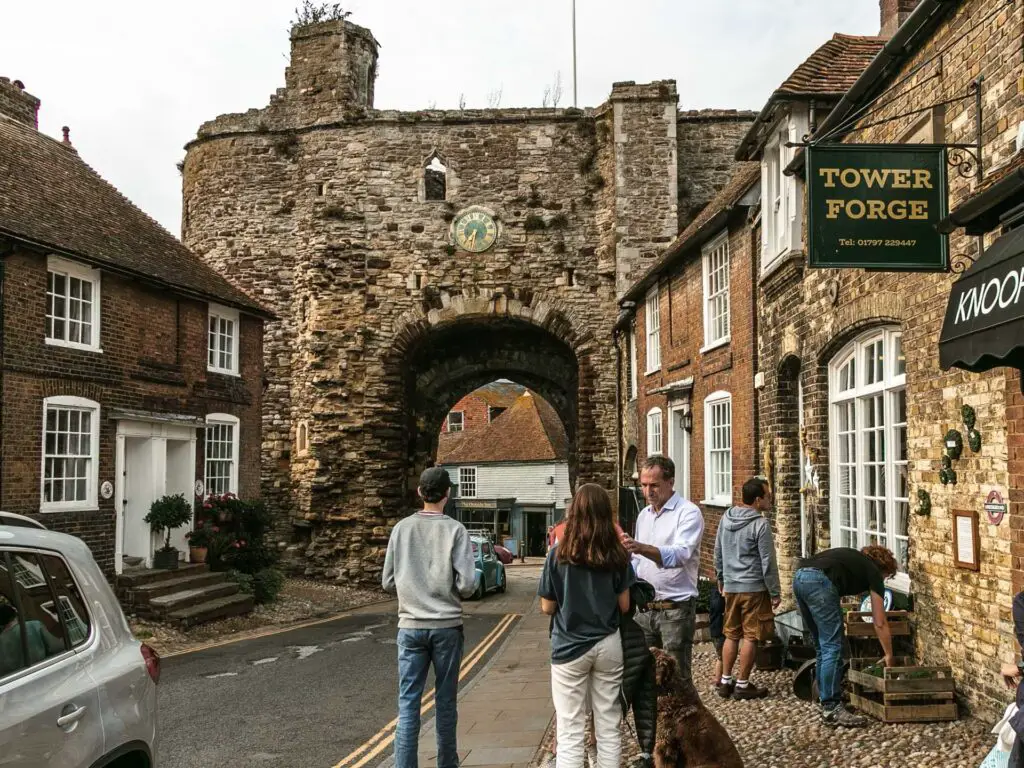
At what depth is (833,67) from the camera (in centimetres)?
1107

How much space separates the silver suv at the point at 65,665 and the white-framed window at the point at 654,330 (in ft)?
52.4

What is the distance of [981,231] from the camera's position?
6484 millimetres

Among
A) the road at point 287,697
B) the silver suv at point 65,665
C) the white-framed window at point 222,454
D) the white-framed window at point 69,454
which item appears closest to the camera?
the silver suv at point 65,665

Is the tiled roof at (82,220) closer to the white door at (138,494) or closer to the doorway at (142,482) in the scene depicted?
the doorway at (142,482)

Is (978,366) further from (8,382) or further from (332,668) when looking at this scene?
(8,382)

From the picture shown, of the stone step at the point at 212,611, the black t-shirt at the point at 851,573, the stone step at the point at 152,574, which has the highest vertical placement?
the black t-shirt at the point at 851,573

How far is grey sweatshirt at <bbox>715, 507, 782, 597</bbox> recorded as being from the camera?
7496mm

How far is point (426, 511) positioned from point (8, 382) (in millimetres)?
10004

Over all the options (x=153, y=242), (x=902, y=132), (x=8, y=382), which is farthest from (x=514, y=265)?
(x=902, y=132)

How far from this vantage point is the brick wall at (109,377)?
13.9m

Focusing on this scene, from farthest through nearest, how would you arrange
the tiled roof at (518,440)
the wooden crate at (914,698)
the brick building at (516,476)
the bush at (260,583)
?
the tiled roof at (518,440) < the brick building at (516,476) < the bush at (260,583) < the wooden crate at (914,698)

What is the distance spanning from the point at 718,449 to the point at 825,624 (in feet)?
30.2

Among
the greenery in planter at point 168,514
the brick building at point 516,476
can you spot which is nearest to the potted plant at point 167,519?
the greenery in planter at point 168,514

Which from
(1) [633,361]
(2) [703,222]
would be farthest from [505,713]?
(1) [633,361]
